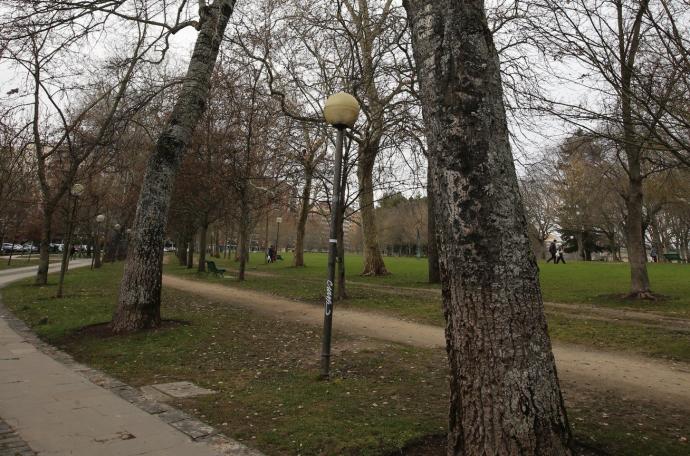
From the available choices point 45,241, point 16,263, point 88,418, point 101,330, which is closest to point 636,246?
point 101,330

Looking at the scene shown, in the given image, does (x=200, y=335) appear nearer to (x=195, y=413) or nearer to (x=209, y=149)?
(x=195, y=413)

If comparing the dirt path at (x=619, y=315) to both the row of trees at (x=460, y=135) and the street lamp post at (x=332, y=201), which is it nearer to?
the row of trees at (x=460, y=135)

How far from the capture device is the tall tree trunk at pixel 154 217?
843 centimetres

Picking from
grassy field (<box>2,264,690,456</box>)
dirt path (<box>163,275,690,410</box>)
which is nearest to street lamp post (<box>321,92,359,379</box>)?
grassy field (<box>2,264,690,456</box>)

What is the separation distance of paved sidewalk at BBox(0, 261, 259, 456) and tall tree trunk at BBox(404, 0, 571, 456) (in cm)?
182

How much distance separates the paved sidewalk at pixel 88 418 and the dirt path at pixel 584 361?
4.49m

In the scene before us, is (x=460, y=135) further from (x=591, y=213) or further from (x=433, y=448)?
(x=591, y=213)

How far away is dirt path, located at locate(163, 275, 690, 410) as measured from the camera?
561cm

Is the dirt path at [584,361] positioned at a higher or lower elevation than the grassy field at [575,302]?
lower

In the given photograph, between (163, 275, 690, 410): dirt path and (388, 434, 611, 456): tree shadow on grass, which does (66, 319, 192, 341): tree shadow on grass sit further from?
(388, 434, 611, 456): tree shadow on grass

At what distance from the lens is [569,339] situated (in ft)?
28.1

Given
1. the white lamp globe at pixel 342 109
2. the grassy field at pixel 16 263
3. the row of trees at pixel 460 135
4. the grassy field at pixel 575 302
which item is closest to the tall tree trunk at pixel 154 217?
Result: the row of trees at pixel 460 135

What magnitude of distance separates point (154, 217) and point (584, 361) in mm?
7380

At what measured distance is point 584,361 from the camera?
702 cm
